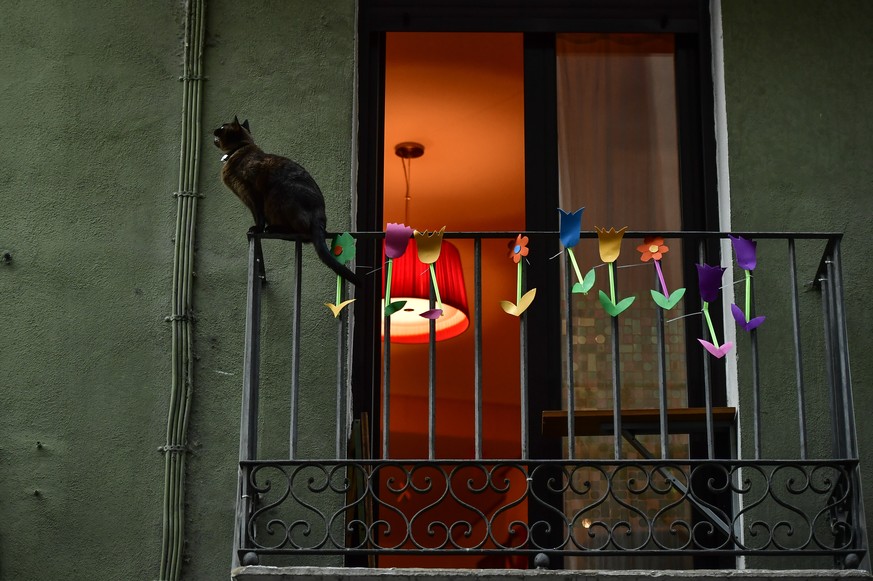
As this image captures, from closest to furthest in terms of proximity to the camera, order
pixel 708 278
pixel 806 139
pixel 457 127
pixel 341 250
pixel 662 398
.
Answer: pixel 662 398, pixel 708 278, pixel 341 250, pixel 806 139, pixel 457 127

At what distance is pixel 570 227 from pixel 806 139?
1.44 metres

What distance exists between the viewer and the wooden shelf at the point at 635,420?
5.41m

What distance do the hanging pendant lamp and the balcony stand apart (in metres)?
1.19

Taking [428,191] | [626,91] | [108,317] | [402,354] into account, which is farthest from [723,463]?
[402,354]

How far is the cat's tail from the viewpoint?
17.3ft

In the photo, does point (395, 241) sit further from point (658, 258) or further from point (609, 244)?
point (658, 258)

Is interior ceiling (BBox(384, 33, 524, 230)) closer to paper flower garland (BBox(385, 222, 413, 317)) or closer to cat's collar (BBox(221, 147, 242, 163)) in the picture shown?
cat's collar (BBox(221, 147, 242, 163))

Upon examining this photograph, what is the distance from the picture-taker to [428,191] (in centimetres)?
848

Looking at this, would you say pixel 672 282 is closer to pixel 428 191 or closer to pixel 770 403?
pixel 770 403

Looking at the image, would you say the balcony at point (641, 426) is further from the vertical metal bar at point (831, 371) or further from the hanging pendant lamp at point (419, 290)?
the hanging pendant lamp at point (419, 290)

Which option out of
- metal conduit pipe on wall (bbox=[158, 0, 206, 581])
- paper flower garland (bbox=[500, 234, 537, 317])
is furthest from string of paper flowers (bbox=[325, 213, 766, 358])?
metal conduit pipe on wall (bbox=[158, 0, 206, 581])

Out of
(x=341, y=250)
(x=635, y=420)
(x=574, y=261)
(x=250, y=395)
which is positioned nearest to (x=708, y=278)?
(x=574, y=261)

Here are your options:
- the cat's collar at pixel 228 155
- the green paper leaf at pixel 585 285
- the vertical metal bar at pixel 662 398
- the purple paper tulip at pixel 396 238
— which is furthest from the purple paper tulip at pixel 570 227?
the cat's collar at pixel 228 155

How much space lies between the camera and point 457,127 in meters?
7.90
